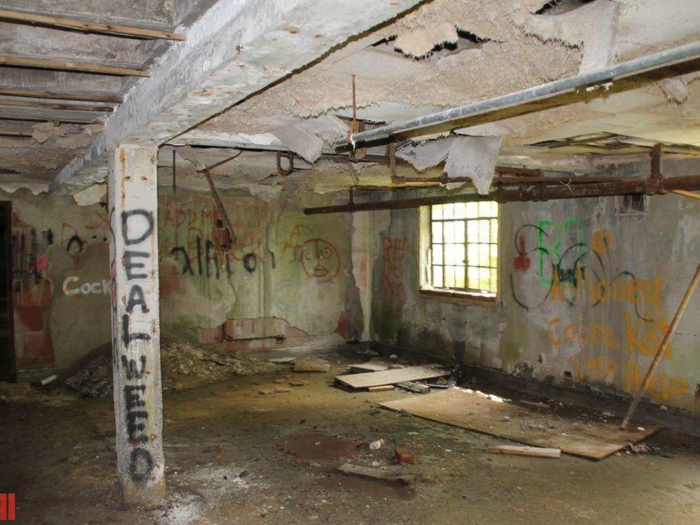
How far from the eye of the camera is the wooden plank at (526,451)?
5051 mm

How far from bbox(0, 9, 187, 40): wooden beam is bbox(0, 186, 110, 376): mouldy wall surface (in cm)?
601

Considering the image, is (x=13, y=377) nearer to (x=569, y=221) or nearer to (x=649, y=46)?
(x=569, y=221)

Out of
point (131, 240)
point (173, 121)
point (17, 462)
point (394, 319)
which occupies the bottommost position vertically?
point (17, 462)

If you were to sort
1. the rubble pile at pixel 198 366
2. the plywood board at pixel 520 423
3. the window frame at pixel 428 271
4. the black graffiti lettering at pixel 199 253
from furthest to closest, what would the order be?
the black graffiti lettering at pixel 199 253, the window frame at pixel 428 271, the rubble pile at pixel 198 366, the plywood board at pixel 520 423

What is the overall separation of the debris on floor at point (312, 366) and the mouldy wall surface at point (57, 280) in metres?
2.62

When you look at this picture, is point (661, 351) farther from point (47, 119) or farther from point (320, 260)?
point (320, 260)

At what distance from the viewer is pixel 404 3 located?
5.41ft

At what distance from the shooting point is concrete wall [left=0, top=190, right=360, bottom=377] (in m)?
7.58

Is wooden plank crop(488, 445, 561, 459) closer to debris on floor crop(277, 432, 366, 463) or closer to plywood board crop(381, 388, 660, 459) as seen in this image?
plywood board crop(381, 388, 660, 459)

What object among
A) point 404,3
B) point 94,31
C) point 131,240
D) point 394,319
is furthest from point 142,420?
point 394,319

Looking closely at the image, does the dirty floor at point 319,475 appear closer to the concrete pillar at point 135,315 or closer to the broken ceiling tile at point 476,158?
the concrete pillar at point 135,315

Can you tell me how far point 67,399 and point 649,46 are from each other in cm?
685

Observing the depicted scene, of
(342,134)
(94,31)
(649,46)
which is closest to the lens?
(94,31)

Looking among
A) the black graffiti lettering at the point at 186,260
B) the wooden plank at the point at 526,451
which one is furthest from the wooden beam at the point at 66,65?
the black graffiti lettering at the point at 186,260
